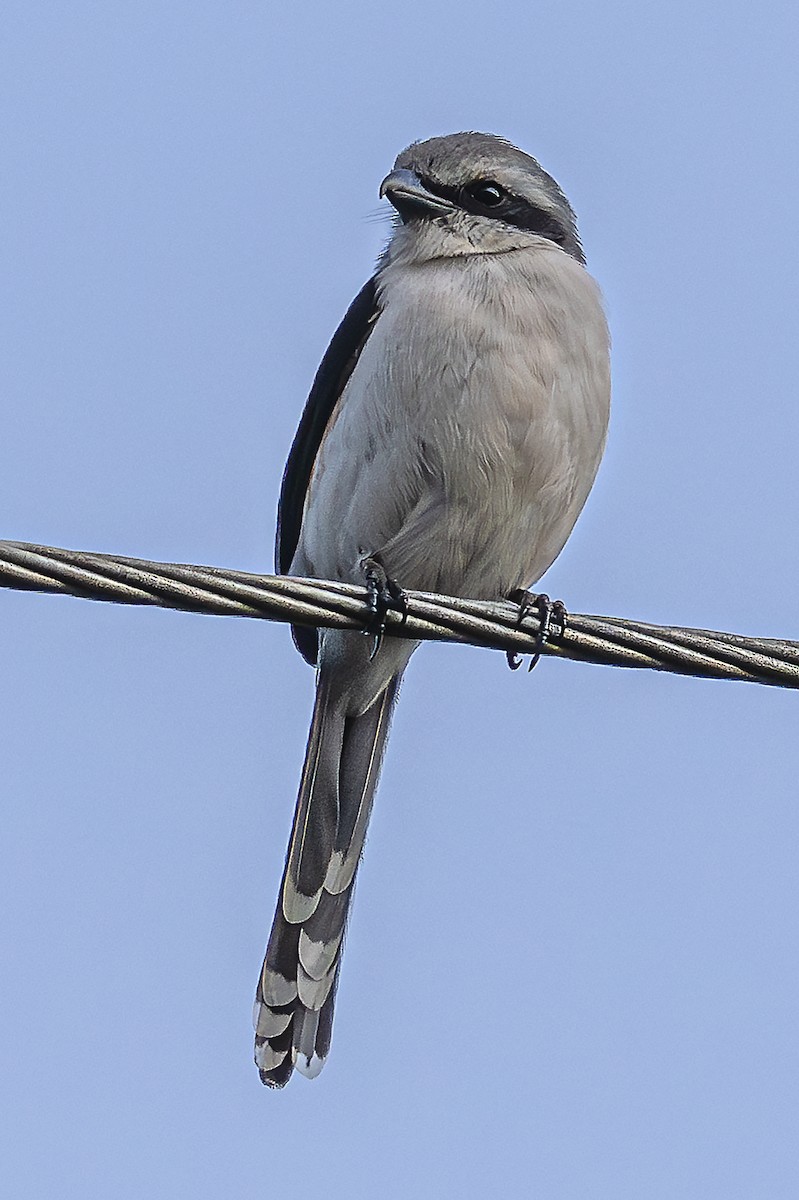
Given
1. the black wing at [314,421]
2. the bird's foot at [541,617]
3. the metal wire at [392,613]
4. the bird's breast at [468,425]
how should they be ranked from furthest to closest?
the black wing at [314,421], the bird's breast at [468,425], the bird's foot at [541,617], the metal wire at [392,613]

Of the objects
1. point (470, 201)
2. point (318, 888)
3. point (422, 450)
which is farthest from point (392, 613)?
point (470, 201)

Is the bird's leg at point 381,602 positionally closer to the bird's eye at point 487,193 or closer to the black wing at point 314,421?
the black wing at point 314,421

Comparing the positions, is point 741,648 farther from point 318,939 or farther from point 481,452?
point 318,939

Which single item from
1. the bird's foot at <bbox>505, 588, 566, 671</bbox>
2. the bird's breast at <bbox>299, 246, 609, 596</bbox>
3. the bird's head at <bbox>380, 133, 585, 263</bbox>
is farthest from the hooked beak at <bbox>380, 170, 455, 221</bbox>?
the bird's foot at <bbox>505, 588, 566, 671</bbox>

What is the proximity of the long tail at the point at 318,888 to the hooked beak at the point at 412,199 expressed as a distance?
2281mm

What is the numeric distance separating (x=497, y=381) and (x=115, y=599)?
2.74 meters

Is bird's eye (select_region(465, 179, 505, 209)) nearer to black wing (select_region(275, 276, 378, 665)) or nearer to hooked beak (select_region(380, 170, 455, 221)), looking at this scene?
hooked beak (select_region(380, 170, 455, 221))

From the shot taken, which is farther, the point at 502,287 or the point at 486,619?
the point at 502,287

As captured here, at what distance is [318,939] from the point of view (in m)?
7.55

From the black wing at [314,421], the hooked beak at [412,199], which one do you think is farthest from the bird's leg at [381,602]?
the hooked beak at [412,199]

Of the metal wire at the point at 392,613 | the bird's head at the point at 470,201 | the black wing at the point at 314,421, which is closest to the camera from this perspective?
the metal wire at the point at 392,613

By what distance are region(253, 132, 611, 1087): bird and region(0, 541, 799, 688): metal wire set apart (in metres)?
1.11

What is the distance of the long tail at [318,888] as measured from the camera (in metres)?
7.49

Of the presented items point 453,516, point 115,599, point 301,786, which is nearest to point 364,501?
point 453,516
